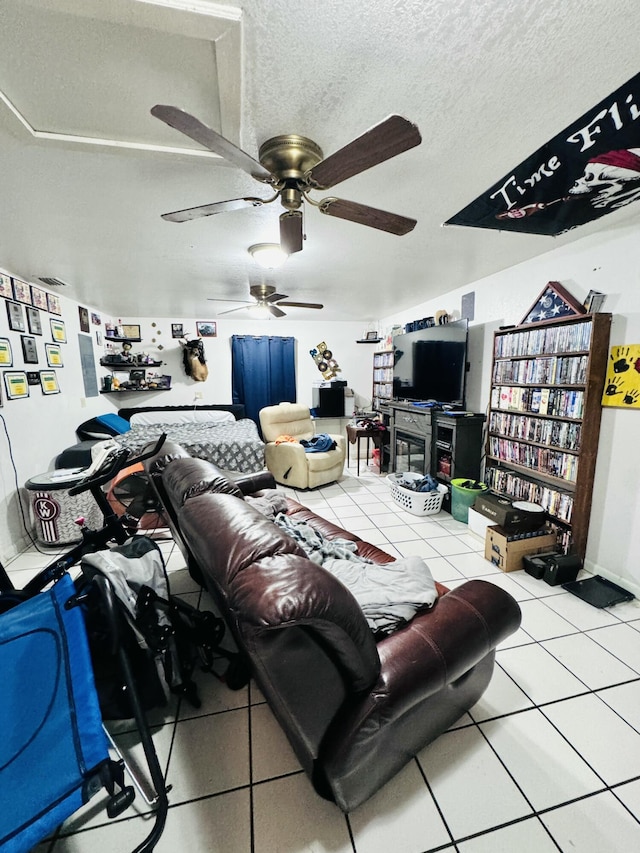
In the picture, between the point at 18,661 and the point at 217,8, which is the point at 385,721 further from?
the point at 217,8

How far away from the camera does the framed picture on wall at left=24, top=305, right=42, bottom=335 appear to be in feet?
9.70

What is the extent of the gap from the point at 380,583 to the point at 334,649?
0.56 meters

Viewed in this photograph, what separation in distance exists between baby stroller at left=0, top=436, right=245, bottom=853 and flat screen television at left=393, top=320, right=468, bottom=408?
315 centimetres

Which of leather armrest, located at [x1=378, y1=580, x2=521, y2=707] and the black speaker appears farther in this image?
the black speaker

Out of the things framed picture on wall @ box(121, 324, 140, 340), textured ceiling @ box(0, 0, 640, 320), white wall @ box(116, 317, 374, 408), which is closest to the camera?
textured ceiling @ box(0, 0, 640, 320)

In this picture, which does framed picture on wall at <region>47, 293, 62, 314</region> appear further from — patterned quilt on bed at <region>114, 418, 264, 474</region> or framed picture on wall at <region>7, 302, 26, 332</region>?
patterned quilt on bed at <region>114, 418, 264, 474</region>

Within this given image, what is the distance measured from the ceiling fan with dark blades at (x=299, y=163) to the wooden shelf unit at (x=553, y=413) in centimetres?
158

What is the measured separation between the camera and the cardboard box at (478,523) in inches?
104

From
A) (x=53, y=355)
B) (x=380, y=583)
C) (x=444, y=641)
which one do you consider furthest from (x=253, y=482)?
(x=53, y=355)

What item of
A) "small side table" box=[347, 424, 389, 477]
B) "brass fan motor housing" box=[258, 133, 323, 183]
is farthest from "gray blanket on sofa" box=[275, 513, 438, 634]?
"small side table" box=[347, 424, 389, 477]

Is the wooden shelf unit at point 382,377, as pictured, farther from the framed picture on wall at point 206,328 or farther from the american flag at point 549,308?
the framed picture on wall at point 206,328

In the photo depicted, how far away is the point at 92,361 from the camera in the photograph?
4359mm

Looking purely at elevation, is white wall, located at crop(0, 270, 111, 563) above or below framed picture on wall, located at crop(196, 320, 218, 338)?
below

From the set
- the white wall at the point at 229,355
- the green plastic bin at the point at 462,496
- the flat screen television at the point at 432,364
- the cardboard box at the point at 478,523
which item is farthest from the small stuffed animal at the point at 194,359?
the cardboard box at the point at 478,523
